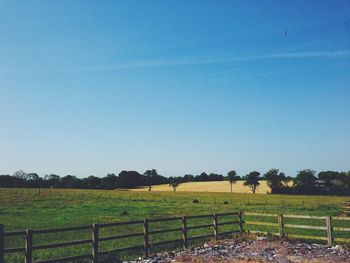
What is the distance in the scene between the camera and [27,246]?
12.6m

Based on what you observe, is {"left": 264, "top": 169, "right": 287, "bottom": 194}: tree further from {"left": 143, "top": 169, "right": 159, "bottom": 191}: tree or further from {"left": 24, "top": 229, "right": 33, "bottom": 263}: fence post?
{"left": 24, "top": 229, "right": 33, "bottom": 263}: fence post

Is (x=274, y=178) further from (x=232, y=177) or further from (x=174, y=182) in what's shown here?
(x=174, y=182)

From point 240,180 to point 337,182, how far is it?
168ft

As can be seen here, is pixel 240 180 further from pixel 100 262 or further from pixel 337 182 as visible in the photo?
pixel 100 262

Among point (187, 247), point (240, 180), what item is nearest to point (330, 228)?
point (187, 247)

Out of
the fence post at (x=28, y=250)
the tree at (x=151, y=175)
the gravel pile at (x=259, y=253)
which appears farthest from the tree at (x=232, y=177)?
the fence post at (x=28, y=250)

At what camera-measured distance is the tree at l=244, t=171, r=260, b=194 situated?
132 metres

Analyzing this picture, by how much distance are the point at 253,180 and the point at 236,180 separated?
2053cm

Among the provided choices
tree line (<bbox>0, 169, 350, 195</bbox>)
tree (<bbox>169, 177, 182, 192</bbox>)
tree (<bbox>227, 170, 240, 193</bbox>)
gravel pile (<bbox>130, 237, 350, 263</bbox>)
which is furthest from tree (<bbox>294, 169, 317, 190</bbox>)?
gravel pile (<bbox>130, 237, 350, 263</bbox>)

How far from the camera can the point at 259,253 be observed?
16281 millimetres

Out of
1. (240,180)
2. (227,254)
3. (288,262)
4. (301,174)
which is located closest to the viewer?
(288,262)

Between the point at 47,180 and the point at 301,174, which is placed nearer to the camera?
the point at 301,174

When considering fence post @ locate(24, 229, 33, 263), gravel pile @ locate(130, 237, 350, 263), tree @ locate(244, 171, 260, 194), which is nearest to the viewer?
fence post @ locate(24, 229, 33, 263)

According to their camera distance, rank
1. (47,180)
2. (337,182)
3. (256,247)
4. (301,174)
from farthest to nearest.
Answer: (47,180) < (301,174) < (337,182) < (256,247)
